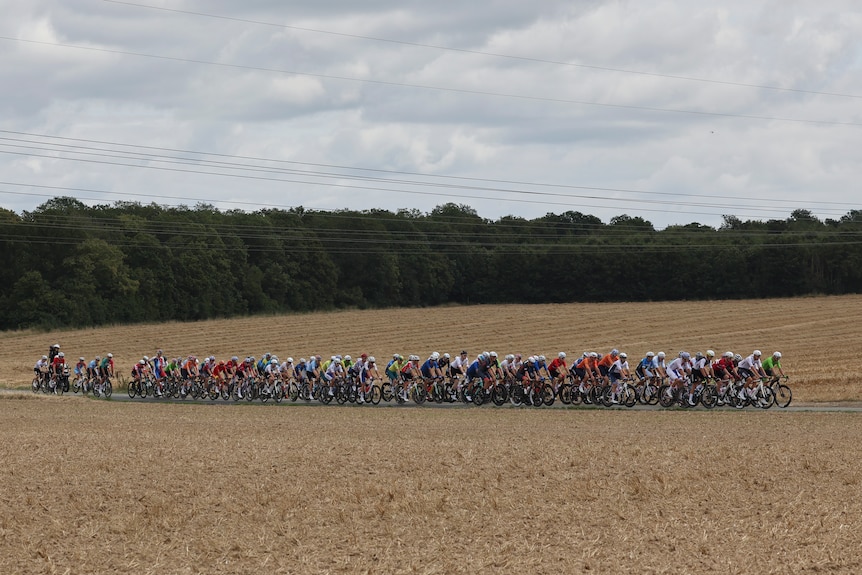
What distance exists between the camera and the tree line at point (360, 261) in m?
84.4

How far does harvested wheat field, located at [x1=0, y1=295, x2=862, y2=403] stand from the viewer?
58.1m

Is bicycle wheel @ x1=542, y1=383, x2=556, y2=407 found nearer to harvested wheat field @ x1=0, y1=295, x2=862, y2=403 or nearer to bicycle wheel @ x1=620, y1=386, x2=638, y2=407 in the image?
bicycle wheel @ x1=620, y1=386, x2=638, y2=407

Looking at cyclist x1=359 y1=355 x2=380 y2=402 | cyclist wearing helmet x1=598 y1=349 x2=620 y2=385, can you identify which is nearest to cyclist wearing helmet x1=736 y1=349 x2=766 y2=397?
cyclist wearing helmet x1=598 y1=349 x2=620 y2=385

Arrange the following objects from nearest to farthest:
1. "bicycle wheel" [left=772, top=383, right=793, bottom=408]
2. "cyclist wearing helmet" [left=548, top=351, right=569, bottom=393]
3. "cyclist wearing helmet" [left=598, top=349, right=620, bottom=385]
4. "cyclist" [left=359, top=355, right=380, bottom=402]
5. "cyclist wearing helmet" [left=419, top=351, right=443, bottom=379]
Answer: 1. "bicycle wheel" [left=772, top=383, right=793, bottom=408]
2. "cyclist wearing helmet" [left=598, top=349, right=620, bottom=385]
3. "cyclist wearing helmet" [left=548, top=351, right=569, bottom=393]
4. "cyclist wearing helmet" [left=419, top=351, right=443, bottom=379]
5. "cyclist" [left=359, top=355, right=380, bottom=402]

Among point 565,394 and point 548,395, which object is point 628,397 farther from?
point 548,395

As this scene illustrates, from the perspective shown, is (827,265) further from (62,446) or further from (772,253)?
(62,446)

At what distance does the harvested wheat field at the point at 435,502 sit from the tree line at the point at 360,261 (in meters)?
61.9

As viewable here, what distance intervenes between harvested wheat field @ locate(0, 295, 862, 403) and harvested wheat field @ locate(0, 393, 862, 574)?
2585 centimetres

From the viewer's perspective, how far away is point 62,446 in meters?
22.5

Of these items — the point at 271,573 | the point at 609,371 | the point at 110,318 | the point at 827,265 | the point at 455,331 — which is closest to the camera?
the point at 271,573

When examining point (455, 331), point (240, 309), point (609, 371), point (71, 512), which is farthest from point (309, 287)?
point (71, 512)

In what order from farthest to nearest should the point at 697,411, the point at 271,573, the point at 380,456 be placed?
the point at 697,411
the point at 380,456
the point at 271,573

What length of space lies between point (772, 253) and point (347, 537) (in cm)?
8411

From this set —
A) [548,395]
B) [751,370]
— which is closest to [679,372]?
[751,370]
